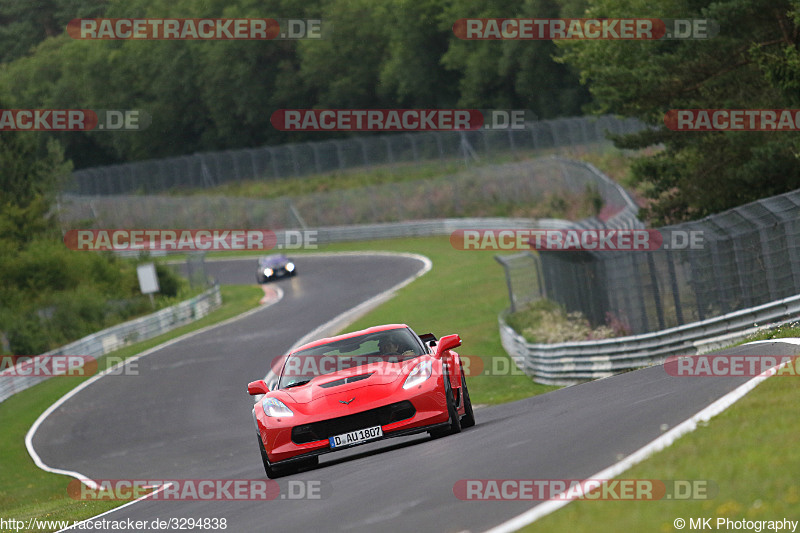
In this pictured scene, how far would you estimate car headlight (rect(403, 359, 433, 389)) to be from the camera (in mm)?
11305

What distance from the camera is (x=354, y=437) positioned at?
11125mm

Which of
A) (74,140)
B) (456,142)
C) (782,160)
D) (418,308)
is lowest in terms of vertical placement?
(418,308)

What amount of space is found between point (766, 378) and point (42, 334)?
35430 millimetres

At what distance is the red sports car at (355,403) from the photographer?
11.1 m

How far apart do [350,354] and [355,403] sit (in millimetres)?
Result: 1344

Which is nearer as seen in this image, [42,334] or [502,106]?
[42,334]

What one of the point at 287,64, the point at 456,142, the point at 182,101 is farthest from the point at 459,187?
the point at 182,101

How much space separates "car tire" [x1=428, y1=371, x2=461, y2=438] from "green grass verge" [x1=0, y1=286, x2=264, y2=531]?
3.88 meters

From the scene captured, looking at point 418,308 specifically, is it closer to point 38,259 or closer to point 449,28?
point 38,259

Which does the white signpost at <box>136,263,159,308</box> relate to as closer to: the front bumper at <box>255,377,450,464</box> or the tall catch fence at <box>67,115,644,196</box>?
the tall catch fence at <box>67,115,644,196</box>

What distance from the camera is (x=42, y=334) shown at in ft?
137
